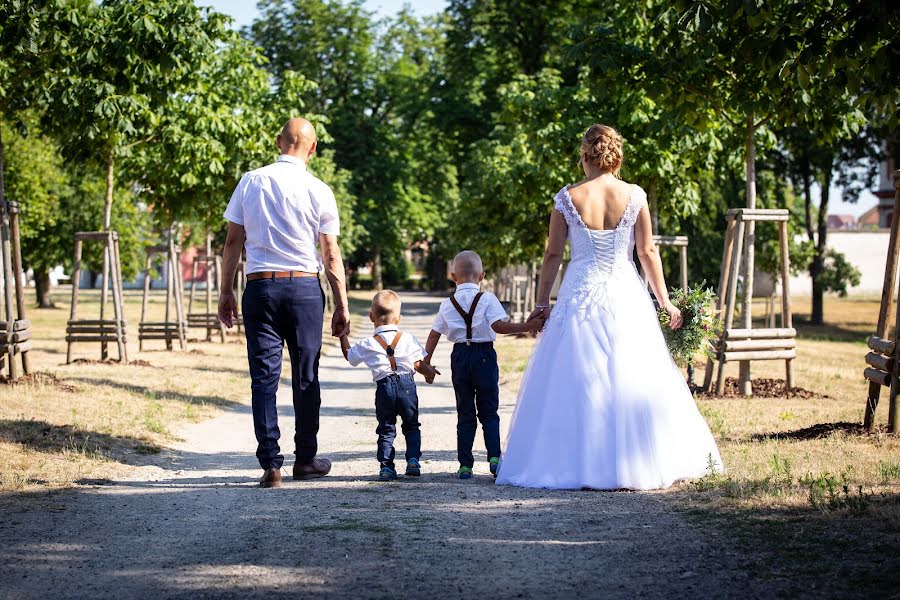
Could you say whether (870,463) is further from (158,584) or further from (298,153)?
(158,584)

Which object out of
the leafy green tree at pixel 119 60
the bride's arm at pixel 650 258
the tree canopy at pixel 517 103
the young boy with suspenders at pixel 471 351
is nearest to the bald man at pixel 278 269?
the young boy with suspenders at pixel 471 351

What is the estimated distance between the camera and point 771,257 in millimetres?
32469

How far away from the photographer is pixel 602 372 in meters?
6.98

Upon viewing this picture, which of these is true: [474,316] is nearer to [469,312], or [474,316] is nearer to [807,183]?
[469,312]

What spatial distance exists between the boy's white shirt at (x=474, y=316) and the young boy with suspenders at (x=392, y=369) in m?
0.26

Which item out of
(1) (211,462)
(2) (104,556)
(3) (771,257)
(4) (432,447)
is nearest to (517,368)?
(4) (432,447)

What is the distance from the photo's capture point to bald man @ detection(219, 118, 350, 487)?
22.8ft

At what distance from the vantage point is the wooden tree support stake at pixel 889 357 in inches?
342

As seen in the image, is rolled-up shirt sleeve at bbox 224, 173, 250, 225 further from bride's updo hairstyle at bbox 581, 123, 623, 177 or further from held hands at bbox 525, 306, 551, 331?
bride's updo hairstyle at bbox 581, 123, 623, 177

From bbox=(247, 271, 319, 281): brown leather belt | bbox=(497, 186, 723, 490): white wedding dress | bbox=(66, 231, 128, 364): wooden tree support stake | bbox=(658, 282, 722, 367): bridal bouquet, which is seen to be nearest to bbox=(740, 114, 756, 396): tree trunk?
bbox=(658, 282, 722, 367): bridal bouquet

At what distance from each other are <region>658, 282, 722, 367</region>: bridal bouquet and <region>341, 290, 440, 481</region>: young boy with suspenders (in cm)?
379

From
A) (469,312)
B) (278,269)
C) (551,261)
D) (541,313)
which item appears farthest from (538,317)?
(278,269)

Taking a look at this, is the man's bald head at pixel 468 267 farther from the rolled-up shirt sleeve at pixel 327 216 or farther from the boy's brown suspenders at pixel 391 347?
the rolled-up shirt sleeve at pixel 327 216

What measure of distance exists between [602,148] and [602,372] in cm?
148
